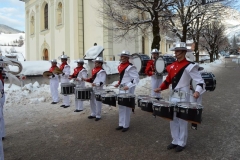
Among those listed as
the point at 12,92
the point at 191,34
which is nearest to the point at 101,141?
the point at 12,92

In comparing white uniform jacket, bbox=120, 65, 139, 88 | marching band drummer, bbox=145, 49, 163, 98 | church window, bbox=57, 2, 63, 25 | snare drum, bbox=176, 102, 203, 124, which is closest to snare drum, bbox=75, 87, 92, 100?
white uniform jacket, bbox=120, 65, 139, 88

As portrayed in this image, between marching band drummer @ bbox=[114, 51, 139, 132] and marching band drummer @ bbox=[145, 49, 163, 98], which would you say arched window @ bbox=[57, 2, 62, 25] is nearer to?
marching band drummer @ bbox=[145, 49, 163, 98]

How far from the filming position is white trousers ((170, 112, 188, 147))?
444 centimetres

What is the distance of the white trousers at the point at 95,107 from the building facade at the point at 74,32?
566 inches

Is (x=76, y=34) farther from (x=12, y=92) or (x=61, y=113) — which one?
(x=61, y=113)

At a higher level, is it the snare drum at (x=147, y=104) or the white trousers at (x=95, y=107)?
the snare drum at (x=147, y=104)

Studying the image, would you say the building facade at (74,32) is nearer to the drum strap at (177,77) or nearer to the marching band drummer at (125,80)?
the marching band drummer at (125,80)

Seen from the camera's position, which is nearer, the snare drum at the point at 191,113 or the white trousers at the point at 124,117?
the snare drum at the point at 191,113

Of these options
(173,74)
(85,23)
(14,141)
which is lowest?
(14,141)

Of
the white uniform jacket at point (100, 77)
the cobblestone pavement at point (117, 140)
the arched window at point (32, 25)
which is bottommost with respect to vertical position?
the cobblestone pavement at point (117, 140)

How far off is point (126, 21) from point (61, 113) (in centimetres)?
1000

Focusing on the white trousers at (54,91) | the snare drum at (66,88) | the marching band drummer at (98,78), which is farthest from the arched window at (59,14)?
the marching band drummer at (98,78)

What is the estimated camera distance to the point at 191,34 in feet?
85.1

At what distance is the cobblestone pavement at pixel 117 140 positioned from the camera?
14.1ft
